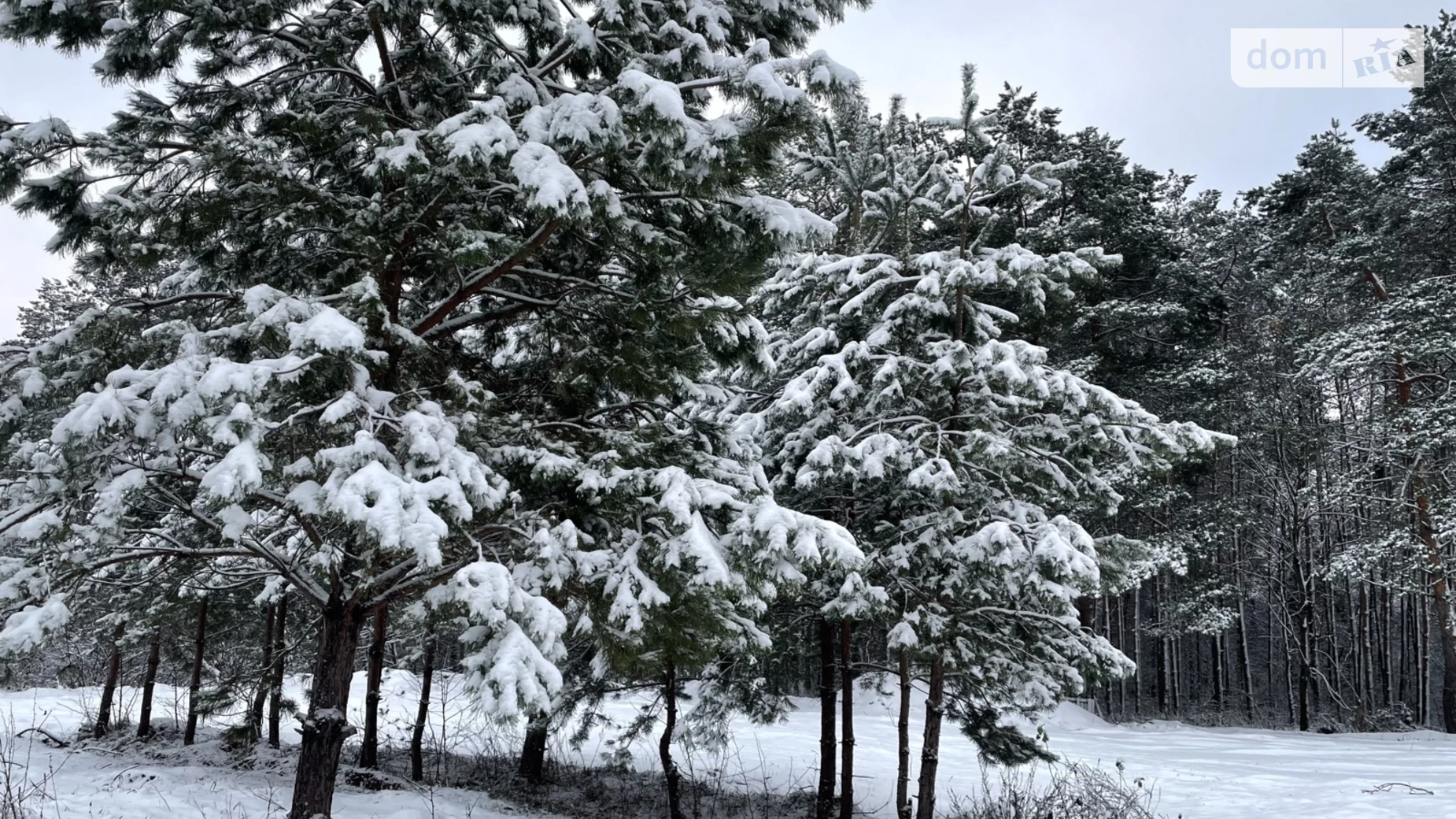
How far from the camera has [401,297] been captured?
19.8 feet

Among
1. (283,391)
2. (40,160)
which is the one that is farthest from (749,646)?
(40,160)

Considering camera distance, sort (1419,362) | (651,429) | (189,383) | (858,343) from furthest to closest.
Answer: (1419,362)
(858,343)
(651,429)
(189,383)

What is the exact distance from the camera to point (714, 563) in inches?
185

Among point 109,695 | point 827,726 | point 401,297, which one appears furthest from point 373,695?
point 401,297

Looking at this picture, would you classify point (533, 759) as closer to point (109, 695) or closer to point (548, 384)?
point (548, 384)

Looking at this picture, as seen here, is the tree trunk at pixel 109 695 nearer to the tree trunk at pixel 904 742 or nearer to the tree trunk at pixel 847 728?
the tree trunk at pixel 847 728

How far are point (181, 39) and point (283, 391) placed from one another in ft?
9.87

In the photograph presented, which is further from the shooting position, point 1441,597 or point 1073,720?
point 1073,720

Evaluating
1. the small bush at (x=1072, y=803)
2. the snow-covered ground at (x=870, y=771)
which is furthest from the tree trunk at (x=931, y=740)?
the snow-covered ground at (x=870, y=771)

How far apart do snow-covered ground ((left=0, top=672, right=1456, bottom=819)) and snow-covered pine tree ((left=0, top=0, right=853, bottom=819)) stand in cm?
160

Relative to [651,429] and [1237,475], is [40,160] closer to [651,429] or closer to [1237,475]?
[651,429]

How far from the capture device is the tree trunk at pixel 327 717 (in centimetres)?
539

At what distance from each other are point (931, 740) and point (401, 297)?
6842 mm

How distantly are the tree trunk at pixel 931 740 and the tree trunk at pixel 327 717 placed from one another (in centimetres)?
552
